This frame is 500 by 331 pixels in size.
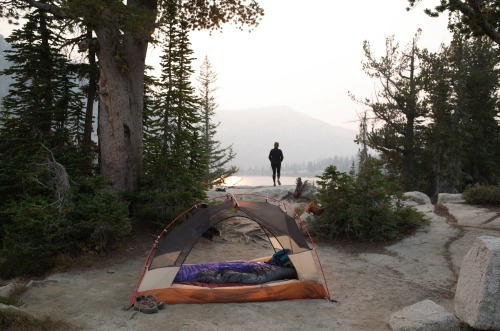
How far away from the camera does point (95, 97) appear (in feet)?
44.3

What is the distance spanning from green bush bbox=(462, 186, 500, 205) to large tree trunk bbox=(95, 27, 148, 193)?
1254 centimetres

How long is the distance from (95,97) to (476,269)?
41.2 feet

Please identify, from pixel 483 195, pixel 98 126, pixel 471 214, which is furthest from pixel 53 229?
pixel 483 195

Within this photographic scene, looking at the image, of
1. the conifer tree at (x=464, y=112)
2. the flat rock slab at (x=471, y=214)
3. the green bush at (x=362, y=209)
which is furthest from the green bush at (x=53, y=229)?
the conifer tree at (x=464, y=112)

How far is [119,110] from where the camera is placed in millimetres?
11711

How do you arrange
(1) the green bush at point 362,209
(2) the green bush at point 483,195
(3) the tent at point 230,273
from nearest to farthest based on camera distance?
1. (3) the tent at point 230,273
2. (1) the green bush at point 362,209
3. (2) the green bush at point 483,195

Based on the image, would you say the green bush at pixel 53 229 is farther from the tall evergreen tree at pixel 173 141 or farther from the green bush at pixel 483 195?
→ the green bush at pixel 483 195

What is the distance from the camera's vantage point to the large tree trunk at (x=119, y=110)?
37.6 feet

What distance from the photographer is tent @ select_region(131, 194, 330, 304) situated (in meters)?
7.07

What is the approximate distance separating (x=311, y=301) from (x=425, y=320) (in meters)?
2.26

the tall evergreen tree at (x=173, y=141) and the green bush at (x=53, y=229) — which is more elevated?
the tall evergreen tree at (x=173, y=141)

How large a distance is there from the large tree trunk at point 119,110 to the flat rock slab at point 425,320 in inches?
349

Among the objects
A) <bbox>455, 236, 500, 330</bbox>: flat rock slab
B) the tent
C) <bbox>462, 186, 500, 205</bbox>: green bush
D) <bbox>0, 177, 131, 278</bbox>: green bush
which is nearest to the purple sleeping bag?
the tent

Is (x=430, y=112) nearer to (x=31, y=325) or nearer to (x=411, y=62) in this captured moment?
(x=411, y=62)
